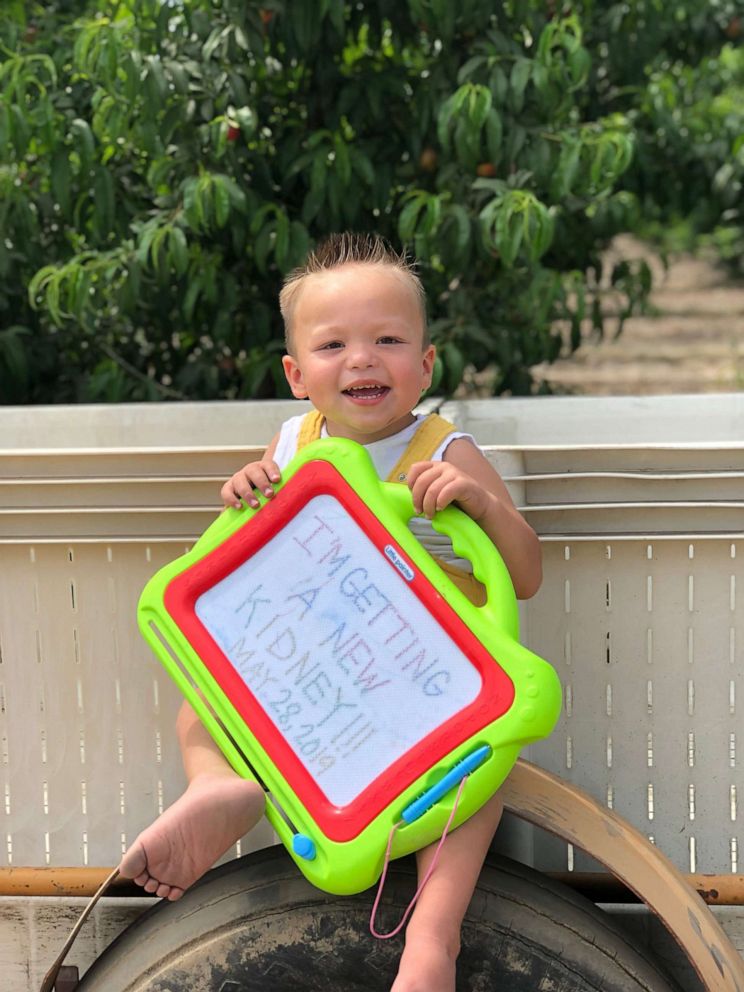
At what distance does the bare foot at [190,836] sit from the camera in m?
1.37

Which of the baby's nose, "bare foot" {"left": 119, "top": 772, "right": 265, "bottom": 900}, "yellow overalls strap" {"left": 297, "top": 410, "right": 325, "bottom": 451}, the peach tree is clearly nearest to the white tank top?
"yellow overalls strap" {"left": 297, "top": 410, "right": 325, "bottom": 451}

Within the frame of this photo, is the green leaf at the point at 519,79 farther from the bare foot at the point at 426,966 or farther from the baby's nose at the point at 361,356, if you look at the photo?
the bare foot at the point at 426,966

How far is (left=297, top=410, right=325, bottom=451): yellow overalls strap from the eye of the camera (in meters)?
1.66

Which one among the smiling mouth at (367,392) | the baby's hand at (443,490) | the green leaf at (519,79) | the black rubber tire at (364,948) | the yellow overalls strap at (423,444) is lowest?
the black rubber tire at (364,948)

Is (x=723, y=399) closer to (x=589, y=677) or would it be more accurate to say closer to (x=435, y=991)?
(x=589, y=677)

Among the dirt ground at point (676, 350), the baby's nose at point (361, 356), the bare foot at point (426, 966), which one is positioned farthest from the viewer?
the dirt ground at point (676, 350)

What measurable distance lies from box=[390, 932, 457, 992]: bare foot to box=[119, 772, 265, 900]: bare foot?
0.76 feet

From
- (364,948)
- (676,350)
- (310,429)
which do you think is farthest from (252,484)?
(676,350)

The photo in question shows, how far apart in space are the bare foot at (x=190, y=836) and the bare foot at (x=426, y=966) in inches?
9.1

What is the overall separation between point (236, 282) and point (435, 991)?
6.41 ft

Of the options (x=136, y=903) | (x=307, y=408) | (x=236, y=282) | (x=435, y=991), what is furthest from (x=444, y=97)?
(x=435, y=991)

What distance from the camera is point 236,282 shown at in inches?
115

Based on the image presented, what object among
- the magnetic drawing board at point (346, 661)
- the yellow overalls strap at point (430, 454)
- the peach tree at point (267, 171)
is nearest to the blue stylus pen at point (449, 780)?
the magnetic drawing board at point (346, 661)

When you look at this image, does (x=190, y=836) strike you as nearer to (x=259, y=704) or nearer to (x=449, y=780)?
(x=259, y=704)
